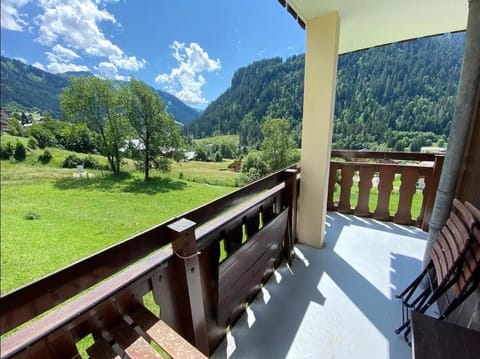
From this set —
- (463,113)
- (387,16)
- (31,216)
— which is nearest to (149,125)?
(31,216)

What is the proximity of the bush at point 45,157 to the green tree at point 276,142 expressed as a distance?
111cm

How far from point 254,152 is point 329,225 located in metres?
2.25

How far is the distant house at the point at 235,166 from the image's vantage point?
3.44ft

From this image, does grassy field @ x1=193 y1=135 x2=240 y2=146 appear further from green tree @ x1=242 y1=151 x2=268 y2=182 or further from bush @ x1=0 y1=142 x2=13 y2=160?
bush @ x1=0 y1=142 x2=13 y2=160

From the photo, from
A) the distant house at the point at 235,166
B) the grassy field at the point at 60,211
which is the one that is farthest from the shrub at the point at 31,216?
the distant house at the point at 235,166

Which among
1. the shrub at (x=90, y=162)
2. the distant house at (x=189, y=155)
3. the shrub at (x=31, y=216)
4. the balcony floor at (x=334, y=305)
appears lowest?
the balcony floor at (x=334, y=305)

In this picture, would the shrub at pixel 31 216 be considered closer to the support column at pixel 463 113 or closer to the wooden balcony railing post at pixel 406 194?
the support column at pixel 463 113

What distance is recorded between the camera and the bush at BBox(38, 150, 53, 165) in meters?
0.47

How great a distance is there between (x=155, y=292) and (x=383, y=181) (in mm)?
3180

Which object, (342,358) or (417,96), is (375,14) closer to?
Answer: (417,96)

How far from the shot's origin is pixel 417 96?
2.89m

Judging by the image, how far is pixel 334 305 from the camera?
6.04 feet

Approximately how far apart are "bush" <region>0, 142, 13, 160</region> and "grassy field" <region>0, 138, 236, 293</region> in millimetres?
13

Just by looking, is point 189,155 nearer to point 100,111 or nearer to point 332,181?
point 100,111
